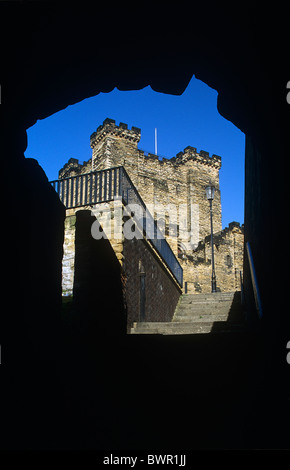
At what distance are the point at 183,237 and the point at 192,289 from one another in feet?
26.7

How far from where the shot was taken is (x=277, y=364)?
10.3 feet

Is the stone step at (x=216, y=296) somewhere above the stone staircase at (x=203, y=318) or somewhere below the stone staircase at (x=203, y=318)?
above

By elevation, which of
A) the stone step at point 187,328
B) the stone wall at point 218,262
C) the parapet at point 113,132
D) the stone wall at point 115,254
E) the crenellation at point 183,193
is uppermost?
the parapet at point 113,132

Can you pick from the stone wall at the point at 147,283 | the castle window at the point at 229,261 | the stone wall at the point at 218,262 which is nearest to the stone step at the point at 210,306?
the stone wall at the point at 147,283

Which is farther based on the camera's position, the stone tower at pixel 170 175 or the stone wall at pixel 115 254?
the stone tower at pixel 170 175

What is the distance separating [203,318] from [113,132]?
24240mm

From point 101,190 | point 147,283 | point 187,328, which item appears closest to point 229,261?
point 147,283

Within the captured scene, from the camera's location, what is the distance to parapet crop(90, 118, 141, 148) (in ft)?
110

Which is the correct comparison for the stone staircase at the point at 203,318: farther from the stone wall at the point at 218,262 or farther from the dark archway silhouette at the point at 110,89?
the stone wall at the point at 218,262

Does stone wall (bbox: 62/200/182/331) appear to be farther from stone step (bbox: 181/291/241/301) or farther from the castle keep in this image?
stone step (bbox: 181/291/241/301)

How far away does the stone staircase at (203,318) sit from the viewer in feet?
29.0

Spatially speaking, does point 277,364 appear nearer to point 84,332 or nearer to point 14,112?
point 14,112

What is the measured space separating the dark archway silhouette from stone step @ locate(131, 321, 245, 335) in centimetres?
448

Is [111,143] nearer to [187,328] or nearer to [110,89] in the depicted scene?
[187,328]
